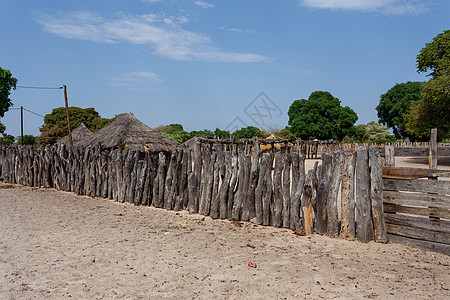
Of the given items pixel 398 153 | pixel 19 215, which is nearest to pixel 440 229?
pixel 398 153

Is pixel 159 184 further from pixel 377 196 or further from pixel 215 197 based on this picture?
pixel 377 196

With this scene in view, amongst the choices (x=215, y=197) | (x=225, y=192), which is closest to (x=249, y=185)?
(x=225, y=192)

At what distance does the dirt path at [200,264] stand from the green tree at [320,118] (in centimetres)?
4508

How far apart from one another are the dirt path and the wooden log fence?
325mm

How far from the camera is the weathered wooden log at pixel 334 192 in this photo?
18.4ft

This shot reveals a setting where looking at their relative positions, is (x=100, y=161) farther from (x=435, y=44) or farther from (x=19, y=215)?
(x=435, y=44)

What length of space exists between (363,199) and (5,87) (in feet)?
95.1

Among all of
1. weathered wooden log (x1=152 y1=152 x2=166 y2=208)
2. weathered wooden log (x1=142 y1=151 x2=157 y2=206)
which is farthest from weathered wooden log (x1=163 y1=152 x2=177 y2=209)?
weathered wooden log (x1=142 y1=151 x2=157 y2=206)

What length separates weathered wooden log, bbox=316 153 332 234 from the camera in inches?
224

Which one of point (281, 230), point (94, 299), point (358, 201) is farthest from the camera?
point (281, 230)

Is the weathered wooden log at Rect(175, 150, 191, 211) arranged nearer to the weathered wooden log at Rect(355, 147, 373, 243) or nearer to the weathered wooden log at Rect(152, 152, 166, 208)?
the weathered wooden log at Rect(152, 152, 166, 208)

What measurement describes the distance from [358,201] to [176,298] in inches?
127

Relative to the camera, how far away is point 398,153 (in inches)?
301

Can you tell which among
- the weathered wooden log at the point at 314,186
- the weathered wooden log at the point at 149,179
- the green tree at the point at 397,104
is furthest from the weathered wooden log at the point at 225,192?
the green tree at the point at 397,104
